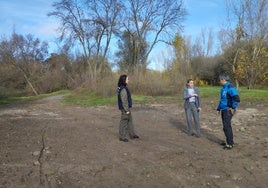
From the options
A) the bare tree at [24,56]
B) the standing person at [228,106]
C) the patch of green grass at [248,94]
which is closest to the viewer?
the standing person at [228,106]

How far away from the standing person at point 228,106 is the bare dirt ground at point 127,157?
0.31 m

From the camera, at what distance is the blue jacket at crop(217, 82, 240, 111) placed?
7.97 m

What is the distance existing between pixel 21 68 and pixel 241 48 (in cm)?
2669

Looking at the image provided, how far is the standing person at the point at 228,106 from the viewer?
7969 mm

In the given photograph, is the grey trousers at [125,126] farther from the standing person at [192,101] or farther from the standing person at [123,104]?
the standing person at [192,101]

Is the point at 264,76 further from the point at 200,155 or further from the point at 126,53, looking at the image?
the point at 200,155

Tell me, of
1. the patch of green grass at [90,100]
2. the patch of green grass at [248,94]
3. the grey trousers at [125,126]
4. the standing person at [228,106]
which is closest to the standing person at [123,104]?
the grey trousers at [125,126]

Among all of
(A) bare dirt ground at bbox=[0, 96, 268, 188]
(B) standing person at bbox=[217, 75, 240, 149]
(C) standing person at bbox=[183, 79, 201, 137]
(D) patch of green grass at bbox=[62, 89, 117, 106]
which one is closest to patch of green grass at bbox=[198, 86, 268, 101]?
(D) patch of green grass at bbox=[62, 89, 117, 106]

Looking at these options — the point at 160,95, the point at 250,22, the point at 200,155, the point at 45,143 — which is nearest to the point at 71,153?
the point at 45,143

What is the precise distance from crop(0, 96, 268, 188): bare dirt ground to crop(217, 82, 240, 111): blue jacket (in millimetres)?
1046

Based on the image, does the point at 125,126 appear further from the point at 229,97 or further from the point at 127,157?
the point at 229,97

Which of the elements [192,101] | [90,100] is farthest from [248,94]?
[192,101]

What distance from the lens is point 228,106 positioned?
319 inches

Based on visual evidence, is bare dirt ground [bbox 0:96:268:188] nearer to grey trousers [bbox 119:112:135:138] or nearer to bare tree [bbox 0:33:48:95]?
grey trousers [bbox 119:112:135:138]
